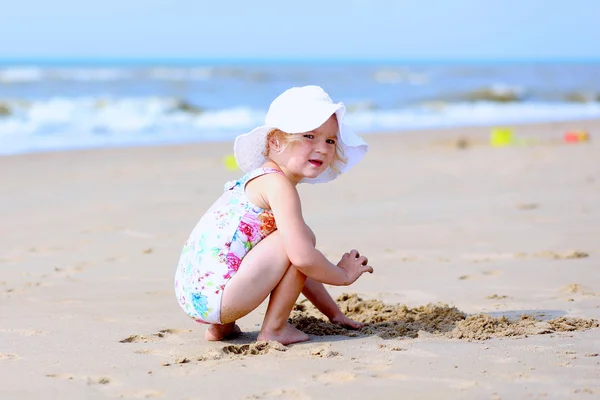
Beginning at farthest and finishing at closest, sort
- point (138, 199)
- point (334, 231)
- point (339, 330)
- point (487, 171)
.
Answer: point (487, 171) < point (138, 199) < point (334, 231) < point (339, 330)

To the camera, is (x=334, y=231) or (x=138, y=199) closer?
(x=334, y=231)

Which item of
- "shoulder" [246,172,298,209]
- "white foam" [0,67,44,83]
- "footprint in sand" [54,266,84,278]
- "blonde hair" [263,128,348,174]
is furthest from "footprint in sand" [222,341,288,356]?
"white foam" [0,67,44,83]

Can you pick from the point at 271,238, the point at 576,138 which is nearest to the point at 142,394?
the point at 271,238

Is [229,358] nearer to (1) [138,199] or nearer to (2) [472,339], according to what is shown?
(2) [472,339]

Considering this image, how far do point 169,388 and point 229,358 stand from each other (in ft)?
1.16

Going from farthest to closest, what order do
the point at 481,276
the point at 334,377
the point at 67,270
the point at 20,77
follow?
the point at 20,77
the point at 67,270
the point at 481,276
the point at 334,377

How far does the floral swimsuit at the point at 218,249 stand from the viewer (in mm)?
3023

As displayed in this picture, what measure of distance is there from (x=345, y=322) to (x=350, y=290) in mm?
799

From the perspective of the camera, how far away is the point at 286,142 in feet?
10.3

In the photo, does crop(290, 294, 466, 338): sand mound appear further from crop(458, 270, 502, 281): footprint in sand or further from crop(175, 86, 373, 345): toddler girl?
crop(458, 270, 502, 281): footprint in sand

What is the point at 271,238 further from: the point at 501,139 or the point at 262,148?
the point at 501,139

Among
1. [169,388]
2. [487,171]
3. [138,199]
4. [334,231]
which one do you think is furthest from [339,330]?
[487,171]

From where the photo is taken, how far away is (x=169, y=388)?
8.37 ft

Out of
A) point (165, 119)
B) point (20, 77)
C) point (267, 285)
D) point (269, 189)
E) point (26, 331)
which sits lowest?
point (26, 331)
